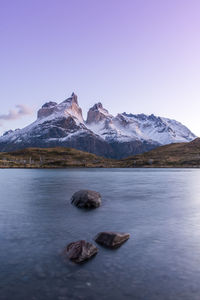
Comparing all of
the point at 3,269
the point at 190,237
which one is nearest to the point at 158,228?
the point at 190,237

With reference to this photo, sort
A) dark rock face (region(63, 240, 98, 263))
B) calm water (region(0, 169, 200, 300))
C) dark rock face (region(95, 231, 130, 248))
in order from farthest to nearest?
dark rock face (region(95, 231, 130, 248))
dark rock face (region(63, 240, 98, 263))
calm water (region(0, 169, 200, 300))

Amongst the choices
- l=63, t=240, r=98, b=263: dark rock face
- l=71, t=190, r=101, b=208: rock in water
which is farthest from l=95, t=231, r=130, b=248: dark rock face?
l=71, t=190, r=101, b=208: rock in water

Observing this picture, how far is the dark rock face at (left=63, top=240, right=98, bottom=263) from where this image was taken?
48.4 ft

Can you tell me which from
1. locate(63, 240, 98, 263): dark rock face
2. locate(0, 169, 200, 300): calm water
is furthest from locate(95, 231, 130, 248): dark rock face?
locate(63, 240, 98, 263): dark rock face

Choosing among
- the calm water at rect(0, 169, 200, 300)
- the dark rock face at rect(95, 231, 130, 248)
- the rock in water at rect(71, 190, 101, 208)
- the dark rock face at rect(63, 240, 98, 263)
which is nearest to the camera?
the calm water at rect(0, 169, 200, 300)

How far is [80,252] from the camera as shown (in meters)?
15.0

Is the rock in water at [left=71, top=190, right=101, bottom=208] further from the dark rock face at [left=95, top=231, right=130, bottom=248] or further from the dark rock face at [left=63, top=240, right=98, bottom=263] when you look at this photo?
the dark rock face at [left=63, top=240, right=98, bottom=263]

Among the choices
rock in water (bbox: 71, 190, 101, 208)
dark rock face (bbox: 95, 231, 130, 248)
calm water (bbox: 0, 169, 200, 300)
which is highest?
rock in water (bbox: 71, 190, 101, 208)

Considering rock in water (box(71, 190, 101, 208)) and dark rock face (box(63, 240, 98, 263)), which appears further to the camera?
rock in water (box(71, 190, 101, 208))

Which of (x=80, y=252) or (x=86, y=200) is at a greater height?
(x=86, y=200)

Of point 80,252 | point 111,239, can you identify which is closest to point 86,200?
point 111,239

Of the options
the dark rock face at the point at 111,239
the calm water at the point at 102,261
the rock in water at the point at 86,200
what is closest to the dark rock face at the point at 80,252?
the calm water at the point at 102,261

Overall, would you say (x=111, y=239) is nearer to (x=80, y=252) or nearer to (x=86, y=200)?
(x=80, y=252)

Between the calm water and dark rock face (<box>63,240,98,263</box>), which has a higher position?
dark rock face (<box>63,240,98,263</box>)
